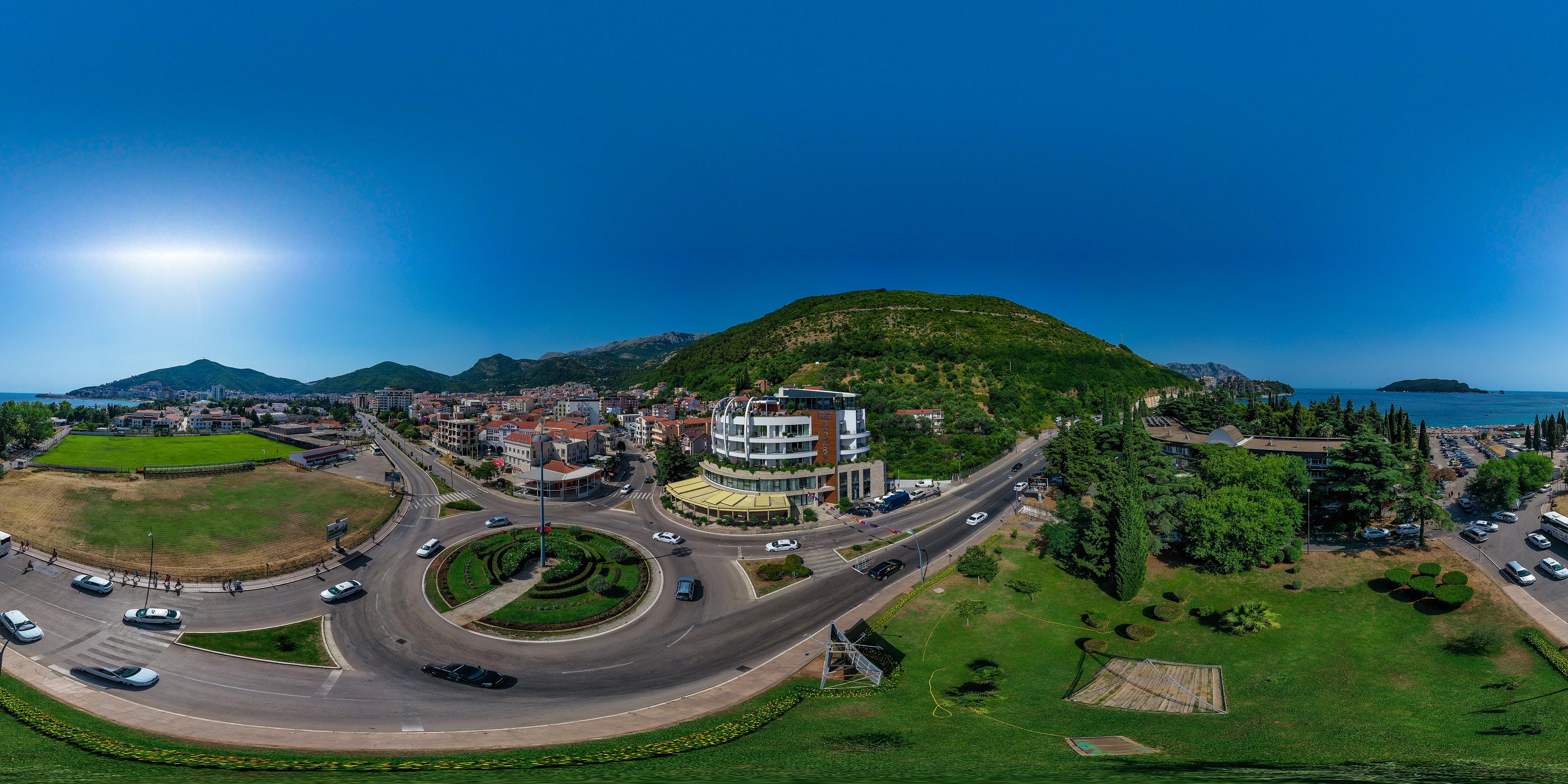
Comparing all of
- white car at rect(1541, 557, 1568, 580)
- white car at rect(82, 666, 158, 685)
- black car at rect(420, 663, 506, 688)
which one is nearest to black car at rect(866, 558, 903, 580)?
black car at rect(420, 663, 506, 688)

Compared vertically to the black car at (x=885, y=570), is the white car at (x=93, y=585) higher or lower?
higher

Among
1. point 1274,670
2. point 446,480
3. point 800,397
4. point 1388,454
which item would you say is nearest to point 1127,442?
point 1274,670

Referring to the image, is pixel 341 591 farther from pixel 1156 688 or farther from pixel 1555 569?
pixel 1555 569

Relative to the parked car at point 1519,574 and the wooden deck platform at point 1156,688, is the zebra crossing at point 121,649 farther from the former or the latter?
the parked car at point 1519,574

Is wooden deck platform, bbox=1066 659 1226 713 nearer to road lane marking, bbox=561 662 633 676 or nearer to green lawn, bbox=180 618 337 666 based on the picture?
road lane marking, bbox=561 662 633 676

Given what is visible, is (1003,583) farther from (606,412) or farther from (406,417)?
(406,417)

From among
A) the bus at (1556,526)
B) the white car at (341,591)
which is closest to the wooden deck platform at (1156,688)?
the bus at (1556,526)
